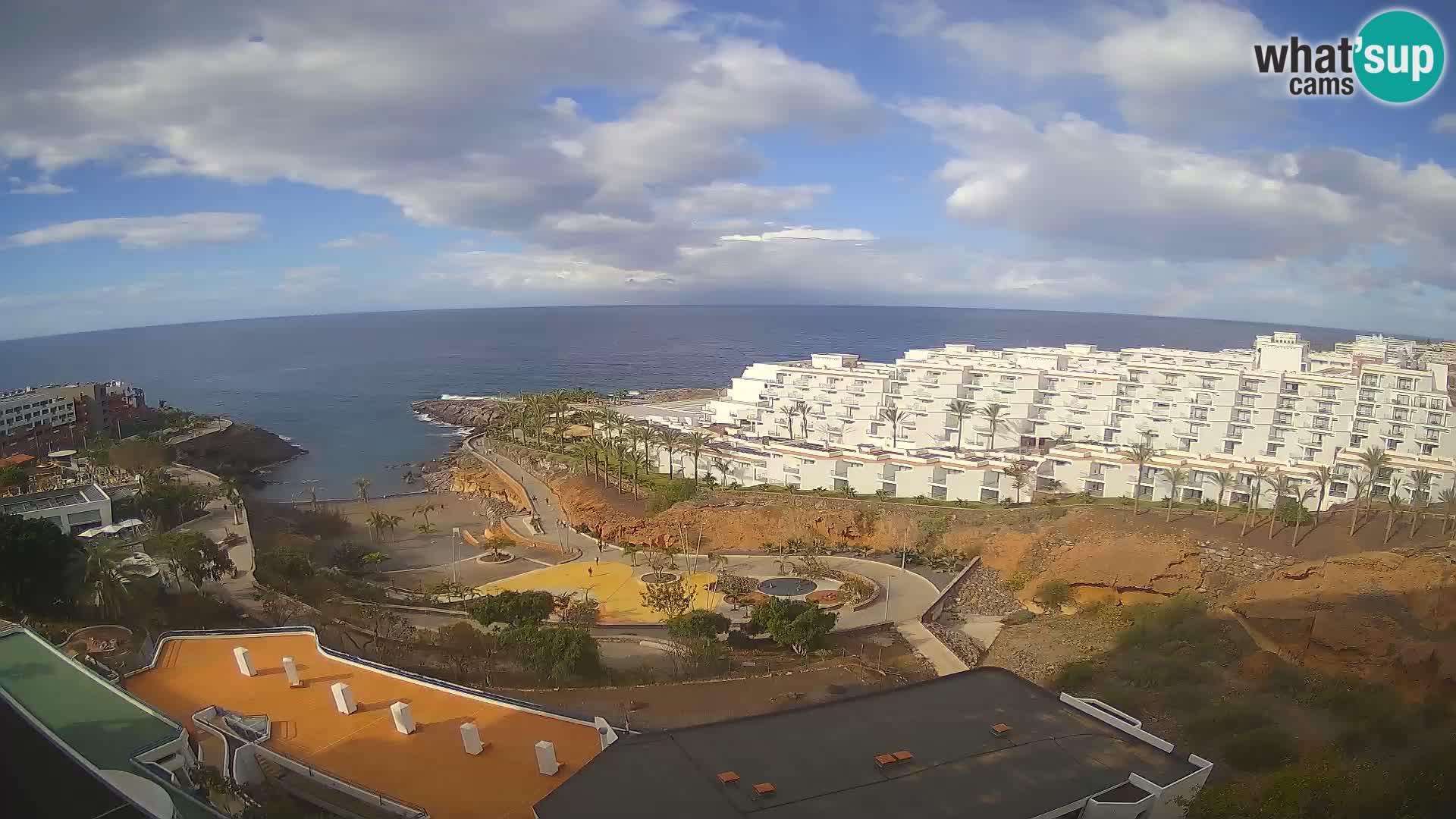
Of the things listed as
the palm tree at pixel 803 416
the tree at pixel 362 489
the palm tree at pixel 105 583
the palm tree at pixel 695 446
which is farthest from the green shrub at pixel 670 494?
the palm tree at pixel 105 583

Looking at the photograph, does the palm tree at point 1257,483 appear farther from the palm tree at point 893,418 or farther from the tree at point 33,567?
the tree at point 33,567

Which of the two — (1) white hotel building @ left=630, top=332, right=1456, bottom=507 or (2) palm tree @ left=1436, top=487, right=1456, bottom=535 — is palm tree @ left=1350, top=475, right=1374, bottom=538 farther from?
(2) palm tree @ left=1436, top=487, right=1456, bottom=535

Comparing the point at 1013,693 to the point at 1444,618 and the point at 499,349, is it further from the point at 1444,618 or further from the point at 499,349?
the point at 499,349

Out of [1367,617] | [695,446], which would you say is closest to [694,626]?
[1367,617]

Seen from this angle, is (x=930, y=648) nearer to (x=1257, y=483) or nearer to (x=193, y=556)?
(x=1257, y=483)

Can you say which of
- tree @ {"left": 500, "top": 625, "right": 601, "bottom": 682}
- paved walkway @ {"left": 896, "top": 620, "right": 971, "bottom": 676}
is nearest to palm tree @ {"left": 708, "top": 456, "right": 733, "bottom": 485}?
paved walkway @ {"left": 896, "top": 620, "right": 971, "bottom": 676}
